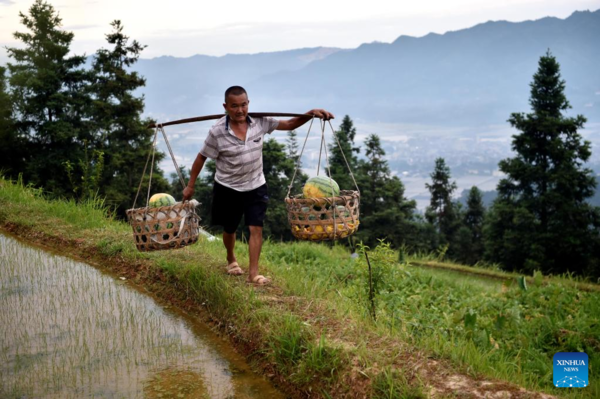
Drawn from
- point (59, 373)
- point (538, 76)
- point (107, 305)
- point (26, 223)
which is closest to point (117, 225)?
point (26, 223)

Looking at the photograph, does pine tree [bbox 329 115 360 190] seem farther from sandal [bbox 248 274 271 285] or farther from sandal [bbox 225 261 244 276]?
sandal [bbox 248 274 271 285]

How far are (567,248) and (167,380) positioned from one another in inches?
1384

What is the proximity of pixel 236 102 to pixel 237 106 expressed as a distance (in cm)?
4

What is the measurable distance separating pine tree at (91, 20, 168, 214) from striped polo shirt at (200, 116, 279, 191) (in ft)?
88.1

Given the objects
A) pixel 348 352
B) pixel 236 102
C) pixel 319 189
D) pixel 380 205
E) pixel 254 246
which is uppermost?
pixel 236 102

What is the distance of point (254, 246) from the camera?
539 cm

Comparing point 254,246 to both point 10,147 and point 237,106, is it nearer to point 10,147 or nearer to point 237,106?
point 237,106

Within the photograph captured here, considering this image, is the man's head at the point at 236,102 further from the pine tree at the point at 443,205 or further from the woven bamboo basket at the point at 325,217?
the pine tree at the point at 443,205

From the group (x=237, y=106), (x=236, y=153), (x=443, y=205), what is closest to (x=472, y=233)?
(x=443, y=205)

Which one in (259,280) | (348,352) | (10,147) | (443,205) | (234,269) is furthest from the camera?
(443,205)

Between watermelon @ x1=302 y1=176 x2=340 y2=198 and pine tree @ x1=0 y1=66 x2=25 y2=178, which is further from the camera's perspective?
pine tree @ x1=0 y1=66 x2=25 y2=178

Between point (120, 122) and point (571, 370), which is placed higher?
point (120, 122)

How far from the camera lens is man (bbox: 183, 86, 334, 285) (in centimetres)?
514

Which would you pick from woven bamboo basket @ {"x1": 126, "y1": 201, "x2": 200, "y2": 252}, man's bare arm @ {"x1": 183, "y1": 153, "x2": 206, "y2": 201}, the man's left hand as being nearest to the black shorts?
man's bare arm @ {"x1": 183, "y1": 153, "x2": 206, "y2": 201}
